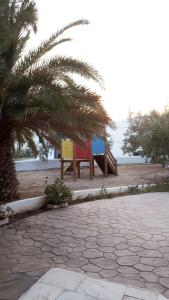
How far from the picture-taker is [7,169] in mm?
7691

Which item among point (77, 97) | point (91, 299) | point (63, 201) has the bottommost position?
point (91, 299)

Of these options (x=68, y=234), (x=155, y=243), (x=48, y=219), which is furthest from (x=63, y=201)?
(x=155, y=243)

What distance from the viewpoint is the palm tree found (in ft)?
20.6

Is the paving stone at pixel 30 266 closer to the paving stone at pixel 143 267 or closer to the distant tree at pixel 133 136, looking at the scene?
the paving stone at pixel 143 267

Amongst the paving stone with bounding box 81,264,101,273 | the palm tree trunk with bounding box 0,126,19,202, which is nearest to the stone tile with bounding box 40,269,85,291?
the paving stone with bounding box 81,264,101,273

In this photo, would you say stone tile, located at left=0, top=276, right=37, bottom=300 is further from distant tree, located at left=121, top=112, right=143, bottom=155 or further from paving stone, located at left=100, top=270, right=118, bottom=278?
distant tree, located at left=121, top=112, right=143, bottom=155

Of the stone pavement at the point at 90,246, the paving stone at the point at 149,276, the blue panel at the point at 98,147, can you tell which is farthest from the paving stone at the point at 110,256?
the blue panel at the point at 98,147

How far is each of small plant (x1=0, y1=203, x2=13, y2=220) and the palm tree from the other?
2.71 ft

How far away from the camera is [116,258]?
15.0ft

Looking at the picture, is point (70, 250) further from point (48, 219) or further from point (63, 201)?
point (63, 201)

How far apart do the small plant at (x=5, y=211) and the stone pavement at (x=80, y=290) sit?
2.71 metres

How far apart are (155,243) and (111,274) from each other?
1362 millimetres

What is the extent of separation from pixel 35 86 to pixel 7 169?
224 centimetres

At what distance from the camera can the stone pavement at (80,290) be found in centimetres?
345
